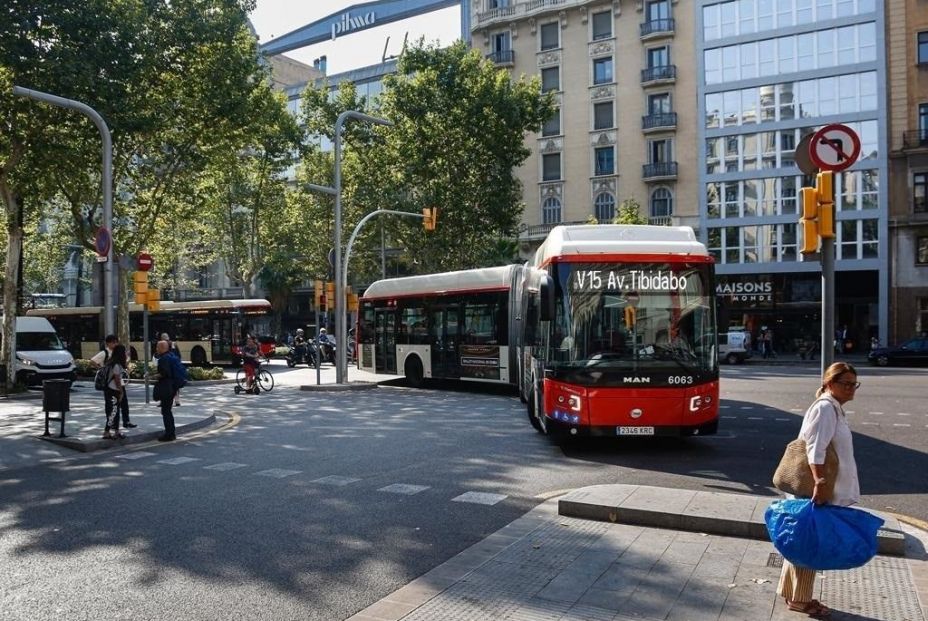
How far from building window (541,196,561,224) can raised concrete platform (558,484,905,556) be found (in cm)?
4134

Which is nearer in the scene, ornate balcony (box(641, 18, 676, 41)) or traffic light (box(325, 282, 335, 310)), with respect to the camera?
traffic light (box(325, 282, 335, 310))

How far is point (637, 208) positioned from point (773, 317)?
31.7 feet

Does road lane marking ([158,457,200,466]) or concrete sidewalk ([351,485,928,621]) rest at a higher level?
concrete sidewalk ([351,485,928,621])

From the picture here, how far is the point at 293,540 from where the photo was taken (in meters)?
6.52

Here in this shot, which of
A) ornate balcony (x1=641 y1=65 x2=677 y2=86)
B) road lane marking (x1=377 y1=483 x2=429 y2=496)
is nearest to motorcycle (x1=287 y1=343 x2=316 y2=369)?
ornate balcony (x1=641 y1=65 x2=677 y2=86)

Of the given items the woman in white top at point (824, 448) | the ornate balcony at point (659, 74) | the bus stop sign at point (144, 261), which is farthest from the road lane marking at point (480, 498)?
the ornate balcony at point (659, 74)

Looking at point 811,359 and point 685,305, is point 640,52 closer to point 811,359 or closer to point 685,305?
point 811,359

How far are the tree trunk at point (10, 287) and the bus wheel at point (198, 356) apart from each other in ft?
36.4

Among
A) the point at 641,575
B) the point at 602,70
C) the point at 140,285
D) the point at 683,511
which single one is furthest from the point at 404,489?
the point at 602,70

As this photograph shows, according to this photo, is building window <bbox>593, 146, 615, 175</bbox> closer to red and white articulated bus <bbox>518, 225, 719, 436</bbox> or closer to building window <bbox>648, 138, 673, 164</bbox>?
building window <bbox>648, 138, 673, 164</bbox>

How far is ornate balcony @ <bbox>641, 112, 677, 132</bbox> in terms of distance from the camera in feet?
148

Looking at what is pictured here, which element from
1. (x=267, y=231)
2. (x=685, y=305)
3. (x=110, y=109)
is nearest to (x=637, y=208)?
(x=267, y=231)

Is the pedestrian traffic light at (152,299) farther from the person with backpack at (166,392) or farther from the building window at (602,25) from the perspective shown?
the building window at (602,25)

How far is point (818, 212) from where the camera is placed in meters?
6.49
